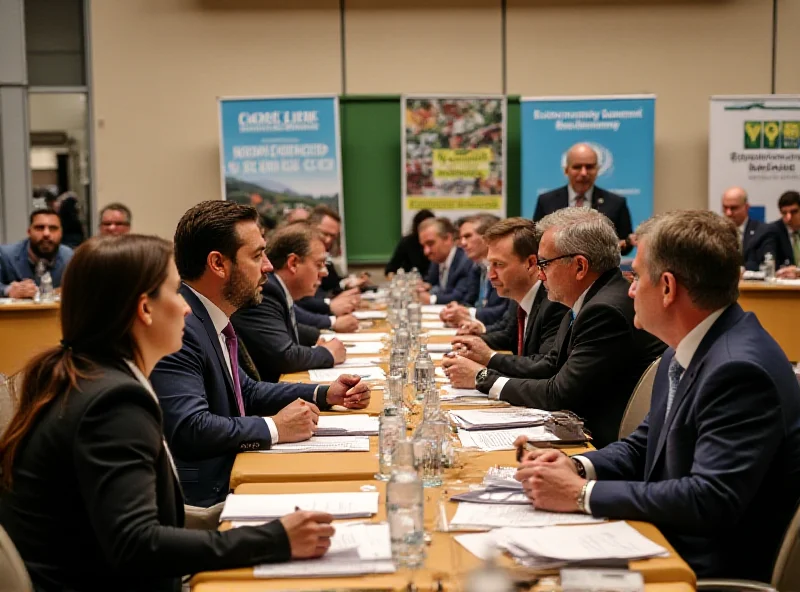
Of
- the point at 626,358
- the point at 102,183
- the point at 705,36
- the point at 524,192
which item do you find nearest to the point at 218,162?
the point at 102,183

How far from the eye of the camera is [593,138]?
9.84 m

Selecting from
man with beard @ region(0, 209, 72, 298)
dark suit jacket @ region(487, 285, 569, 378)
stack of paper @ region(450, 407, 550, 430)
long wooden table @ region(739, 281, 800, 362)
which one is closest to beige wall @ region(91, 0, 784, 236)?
man with beard @ region(0, 209, 72, 298)

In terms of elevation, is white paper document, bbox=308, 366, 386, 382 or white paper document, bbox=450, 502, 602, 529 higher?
white paper document, bbox=450, 502, 602, 529

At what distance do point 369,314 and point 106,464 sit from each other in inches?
206

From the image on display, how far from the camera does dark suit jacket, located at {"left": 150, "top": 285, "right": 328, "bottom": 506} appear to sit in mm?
2713

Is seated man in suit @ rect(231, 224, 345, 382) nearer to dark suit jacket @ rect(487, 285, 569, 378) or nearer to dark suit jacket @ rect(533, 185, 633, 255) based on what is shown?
dark suit jacket @ rect(487, 285, 569, 378)

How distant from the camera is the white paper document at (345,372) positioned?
13.2 ft

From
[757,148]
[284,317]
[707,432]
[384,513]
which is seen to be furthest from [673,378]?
[757,148]

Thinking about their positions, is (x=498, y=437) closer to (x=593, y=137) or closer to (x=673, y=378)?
(x=673, y=378)

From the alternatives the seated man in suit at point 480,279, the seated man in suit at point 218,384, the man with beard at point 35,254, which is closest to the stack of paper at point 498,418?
the seated man in suit at point 218,384

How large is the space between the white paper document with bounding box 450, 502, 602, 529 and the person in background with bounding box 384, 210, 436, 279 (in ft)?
24.6

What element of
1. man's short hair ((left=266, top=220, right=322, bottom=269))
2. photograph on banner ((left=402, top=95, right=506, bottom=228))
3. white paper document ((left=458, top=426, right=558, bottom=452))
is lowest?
white paper document ((left=458, top=426, right=558, bottom=452))

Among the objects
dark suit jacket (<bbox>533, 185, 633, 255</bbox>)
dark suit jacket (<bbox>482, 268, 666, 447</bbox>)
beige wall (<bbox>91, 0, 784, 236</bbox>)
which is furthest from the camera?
beige wall (<bbox>91, 0, 784, 236</bbox>)

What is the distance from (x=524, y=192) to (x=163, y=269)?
824 centimetres
